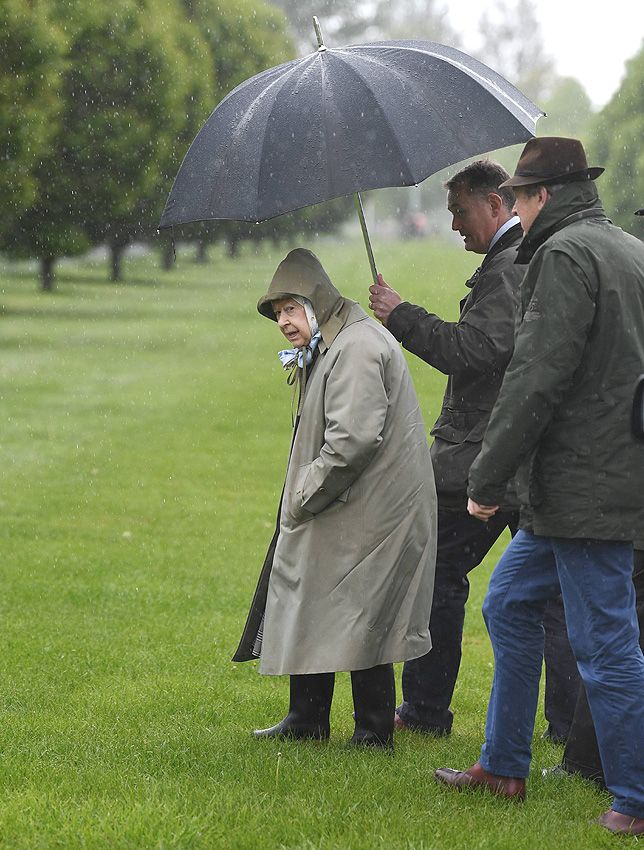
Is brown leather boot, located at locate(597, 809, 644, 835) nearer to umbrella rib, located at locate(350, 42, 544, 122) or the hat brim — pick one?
the hat brim

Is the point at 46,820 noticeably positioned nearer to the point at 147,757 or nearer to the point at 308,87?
the point at 147,757

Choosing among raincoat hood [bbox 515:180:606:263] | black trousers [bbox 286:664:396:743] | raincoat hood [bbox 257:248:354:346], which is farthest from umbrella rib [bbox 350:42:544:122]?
black trousers [bbox 286:664:396:743]

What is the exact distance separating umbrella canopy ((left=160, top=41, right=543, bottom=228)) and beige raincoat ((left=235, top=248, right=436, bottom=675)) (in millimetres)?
353

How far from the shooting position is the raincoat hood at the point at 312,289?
5492 millimetres

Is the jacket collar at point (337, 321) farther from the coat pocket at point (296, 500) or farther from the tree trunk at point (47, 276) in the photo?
the tree trunk at point (47, 276)

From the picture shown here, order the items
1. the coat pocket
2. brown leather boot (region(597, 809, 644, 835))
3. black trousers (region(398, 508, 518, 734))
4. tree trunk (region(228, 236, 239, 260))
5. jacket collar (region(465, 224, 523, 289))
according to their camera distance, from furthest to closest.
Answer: tree trunk (region(228, 236, 239, 260)) → black trousers (region(398, 508, 518, 734)) → jacket collar (region(465, 224, 523, 289)) → the coat pocket → brown leather boot (region(597, 809, 644, 835))

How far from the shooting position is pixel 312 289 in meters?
5.49

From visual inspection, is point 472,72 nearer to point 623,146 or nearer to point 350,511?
point 350,511

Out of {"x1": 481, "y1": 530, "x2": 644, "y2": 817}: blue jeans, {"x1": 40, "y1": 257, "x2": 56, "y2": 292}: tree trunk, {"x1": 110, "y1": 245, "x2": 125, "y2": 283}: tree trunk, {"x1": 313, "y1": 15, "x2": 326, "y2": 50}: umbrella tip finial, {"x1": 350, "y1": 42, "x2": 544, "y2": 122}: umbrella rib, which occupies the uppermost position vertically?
{"x1": 110, "y1": 245, "x2": 125, "y2": 283}: tree trunk

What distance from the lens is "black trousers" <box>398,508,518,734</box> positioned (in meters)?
6.07

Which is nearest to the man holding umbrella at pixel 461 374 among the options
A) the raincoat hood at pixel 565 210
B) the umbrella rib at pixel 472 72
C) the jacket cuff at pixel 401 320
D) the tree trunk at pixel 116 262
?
the jacket cuff at pixel 401 320

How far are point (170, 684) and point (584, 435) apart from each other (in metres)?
3.29

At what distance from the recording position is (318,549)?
5.45 m

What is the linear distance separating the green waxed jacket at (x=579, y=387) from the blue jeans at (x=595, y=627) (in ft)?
0.46
